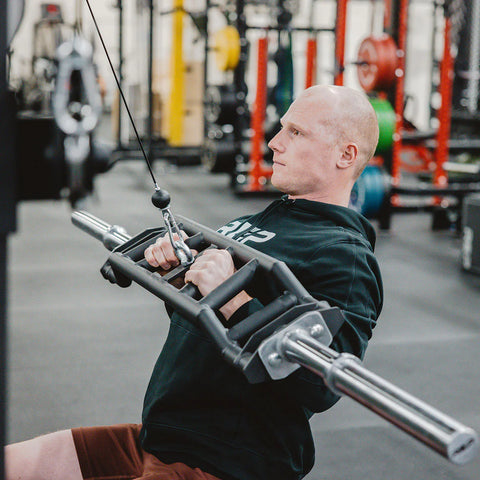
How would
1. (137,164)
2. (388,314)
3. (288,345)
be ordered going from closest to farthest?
(288,345) → (388,314) → (137,164)

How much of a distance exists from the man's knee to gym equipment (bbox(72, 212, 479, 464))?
38cm

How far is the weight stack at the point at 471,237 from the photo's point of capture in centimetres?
443

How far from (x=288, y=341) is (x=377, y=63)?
5.27m

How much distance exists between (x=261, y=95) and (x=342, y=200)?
5.94 metres

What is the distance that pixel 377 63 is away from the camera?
18.9 ft

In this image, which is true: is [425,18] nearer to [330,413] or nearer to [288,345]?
[330,413]

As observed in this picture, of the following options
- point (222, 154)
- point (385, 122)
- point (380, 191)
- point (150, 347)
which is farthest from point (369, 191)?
point (150, 347)

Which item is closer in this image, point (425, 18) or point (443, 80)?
point (443, 80)

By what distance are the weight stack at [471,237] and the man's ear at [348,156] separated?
11.1 feet

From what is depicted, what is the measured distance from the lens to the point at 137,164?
10.6 meters

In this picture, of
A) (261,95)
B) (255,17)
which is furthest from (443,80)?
(255,17)

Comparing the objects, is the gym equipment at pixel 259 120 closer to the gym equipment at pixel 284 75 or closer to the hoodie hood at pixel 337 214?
the gym equipment at pixel 284 75

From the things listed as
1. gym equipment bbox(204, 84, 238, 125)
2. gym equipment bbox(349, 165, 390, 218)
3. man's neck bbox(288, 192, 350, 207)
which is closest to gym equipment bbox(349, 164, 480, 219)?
gym equipment bbox(349, 165, 390, 218)

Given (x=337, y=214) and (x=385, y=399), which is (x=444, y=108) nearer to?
(x=337, y=214)
